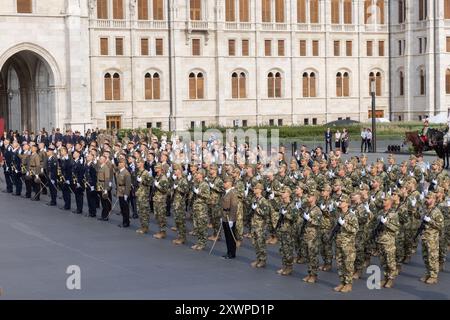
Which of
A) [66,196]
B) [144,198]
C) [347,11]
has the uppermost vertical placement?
[347,11]

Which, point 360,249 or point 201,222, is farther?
point 201,222

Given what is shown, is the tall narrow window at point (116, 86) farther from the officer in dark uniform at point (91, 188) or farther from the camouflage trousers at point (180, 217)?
the camouflage trousers at point (180, 217)

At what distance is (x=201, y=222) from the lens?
808 inches

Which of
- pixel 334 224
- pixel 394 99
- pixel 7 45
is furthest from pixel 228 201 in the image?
pixel 394 99

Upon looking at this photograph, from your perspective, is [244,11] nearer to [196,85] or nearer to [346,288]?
[196,85]

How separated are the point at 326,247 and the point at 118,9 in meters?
44.5

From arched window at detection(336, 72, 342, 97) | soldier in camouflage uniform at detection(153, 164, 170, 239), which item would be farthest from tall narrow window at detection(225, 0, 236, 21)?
soldier in camouflage uniform at detection(153, 164, 170, 239)

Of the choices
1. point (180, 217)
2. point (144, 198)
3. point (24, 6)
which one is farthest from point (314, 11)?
point (180, 217)

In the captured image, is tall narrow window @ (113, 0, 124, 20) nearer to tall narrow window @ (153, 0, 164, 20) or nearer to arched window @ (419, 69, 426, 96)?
tall narrow window @ (153, 0, 164, 20)

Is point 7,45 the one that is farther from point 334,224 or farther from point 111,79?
point 334,224

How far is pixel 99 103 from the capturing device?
194 feet

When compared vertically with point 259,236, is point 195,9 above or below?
above

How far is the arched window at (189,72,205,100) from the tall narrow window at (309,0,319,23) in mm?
10770

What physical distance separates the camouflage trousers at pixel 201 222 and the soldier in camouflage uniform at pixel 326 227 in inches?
139
